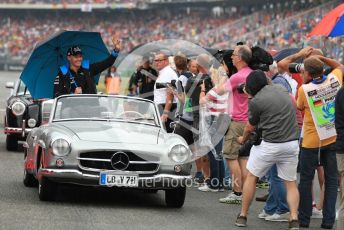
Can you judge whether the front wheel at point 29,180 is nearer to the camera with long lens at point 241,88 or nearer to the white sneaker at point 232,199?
the white sneaker at point 232,199

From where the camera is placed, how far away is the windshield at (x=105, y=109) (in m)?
10.5

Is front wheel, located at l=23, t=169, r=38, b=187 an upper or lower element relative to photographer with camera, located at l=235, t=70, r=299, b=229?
lower

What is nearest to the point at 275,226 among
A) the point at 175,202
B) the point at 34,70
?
the point at 175,202

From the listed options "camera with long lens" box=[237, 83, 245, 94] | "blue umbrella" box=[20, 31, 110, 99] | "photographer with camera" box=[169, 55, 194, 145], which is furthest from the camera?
"blue umbrella" box=[20, 31, 110, 99]

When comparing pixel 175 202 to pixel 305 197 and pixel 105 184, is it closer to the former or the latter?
pixel 105 184

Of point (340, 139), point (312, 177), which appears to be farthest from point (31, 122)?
point (340, 139)

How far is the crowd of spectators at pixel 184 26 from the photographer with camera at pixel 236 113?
861 inches

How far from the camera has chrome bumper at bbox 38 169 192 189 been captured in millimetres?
9117

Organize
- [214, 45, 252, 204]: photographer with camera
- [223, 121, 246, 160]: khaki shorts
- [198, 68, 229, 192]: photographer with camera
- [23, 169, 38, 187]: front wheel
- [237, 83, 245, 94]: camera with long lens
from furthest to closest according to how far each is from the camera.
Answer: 1. [198, 68, 229, 192]: photographer with camera
2. [23, 169, 38, 187]: front wheel
3. [223, 121, 246, 160]: khaki shorts
4. [214, 45, 252, 204]: photographer with camera
5. [237, 83, 245, 94]: camera with long lens

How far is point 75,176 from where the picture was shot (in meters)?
9.12

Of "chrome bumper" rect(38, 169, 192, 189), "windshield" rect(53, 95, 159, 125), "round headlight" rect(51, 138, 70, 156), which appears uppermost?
"windshield" rect(53, 95, 159, 125)

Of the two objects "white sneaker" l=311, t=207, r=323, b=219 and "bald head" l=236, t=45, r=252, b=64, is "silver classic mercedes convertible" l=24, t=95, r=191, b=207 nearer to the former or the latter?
"bald head" l=236, t=45, r=252, b=64

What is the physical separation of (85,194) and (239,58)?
8.34 feet

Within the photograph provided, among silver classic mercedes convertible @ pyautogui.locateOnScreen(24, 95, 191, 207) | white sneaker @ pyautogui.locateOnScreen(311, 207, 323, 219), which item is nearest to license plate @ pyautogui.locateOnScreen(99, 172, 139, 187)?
silver classic mercedes convertible @ pyautogui.locateOnScreen(24, 95, 191, 207)
